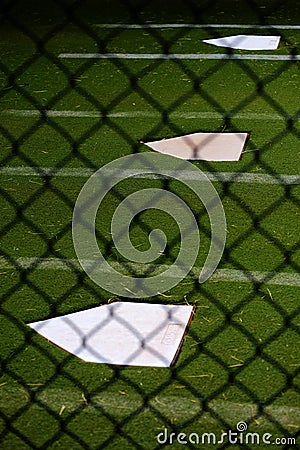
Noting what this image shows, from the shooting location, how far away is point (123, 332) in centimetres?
362

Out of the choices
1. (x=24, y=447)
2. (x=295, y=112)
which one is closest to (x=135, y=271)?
(x=24, y=447)

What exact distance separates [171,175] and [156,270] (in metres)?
1.06

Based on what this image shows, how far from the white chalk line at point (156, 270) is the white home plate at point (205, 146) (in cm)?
123

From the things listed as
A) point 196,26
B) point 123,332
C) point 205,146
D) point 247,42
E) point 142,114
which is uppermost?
point 196,26

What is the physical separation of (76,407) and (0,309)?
750 millimetres

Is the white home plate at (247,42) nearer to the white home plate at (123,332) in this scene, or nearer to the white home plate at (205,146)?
the white home plate at (205,146)

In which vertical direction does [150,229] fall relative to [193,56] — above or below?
below

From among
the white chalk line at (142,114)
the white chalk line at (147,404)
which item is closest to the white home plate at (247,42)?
the white chalk line at (142,114)

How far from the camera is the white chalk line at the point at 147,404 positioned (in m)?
3.16
